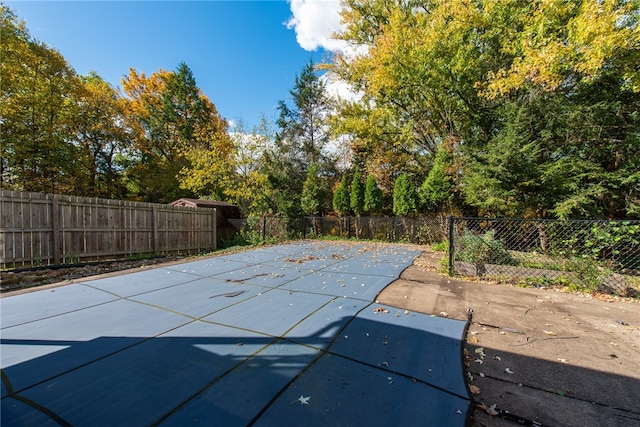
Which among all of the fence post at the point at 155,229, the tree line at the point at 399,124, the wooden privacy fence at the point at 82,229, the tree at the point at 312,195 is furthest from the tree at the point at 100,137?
the tree at the point at 312,195

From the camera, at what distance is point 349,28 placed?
12602 millimetres

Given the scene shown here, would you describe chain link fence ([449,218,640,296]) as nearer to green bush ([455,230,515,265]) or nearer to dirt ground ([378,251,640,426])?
green bush ([455,230,515,265])

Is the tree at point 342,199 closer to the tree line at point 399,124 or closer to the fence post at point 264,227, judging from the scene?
the tree line at point 399,124

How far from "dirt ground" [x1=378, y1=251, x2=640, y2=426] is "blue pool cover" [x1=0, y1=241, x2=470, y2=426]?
247 mm

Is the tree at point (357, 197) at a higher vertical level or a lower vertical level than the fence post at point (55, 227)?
higher

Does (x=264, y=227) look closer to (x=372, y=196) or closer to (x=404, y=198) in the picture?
(x=372, y=196)

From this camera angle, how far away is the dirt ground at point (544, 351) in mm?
1635

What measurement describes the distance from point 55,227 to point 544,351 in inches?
340

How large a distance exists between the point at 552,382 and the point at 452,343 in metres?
0.70

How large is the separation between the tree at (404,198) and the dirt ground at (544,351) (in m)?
7.01

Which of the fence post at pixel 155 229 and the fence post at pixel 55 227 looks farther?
the fence post at pixel 155 229

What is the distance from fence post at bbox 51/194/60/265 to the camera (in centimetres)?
558

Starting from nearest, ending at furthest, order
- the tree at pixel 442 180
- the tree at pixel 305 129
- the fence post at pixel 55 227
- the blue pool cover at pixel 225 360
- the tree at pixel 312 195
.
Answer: the blue pool cover at pixel 225 360 < the fence post at pixel 55 227 < the tree at pixel 442 180 < the tree at pixel 312 195 < the tree at pixel 305 129

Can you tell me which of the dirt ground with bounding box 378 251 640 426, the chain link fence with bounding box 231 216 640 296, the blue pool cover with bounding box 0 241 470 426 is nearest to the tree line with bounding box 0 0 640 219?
the chain link fence with bounding box 231 216 640 296
